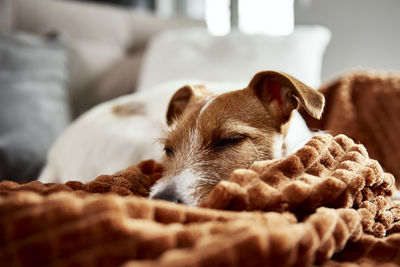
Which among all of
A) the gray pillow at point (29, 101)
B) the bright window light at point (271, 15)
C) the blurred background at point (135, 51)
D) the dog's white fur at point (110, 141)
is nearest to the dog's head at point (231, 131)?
the dog's white fur at point (110, 141)

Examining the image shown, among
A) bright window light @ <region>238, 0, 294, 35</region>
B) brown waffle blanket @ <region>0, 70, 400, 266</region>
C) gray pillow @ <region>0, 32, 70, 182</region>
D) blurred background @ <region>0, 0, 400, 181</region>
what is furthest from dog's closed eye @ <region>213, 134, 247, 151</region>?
bright window light @ <region>238, 0, 294, 35</region>

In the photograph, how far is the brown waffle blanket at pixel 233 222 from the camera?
0.51 m

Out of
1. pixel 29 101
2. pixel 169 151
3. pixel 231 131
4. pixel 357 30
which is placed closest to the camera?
pixel 231 131

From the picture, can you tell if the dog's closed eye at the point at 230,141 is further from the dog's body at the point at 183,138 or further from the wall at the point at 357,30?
the wall at the point at 357,30

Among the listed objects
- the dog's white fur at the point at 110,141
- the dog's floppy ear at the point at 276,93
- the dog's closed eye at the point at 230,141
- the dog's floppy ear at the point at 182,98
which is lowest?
the dog's white fur at the point at 110,141

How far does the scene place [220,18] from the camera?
132 inches

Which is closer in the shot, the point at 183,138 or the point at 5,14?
the point at 183,138

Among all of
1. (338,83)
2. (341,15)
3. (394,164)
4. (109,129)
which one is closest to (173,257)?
(109,129)

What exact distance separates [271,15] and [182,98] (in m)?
1.63

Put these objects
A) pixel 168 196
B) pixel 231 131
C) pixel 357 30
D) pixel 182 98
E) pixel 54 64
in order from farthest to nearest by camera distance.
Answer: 1. pixel 357 30
2. pixel 54 64
3. pixel 182 98
4. pixel 231 131
5. pixel 168 196

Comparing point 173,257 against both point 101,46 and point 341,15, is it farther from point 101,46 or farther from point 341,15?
point 341,15

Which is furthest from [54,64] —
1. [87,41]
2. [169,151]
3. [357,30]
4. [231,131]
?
[357,30]

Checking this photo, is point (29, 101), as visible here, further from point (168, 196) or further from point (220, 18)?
point (220, 18)

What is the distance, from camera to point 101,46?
248cm
